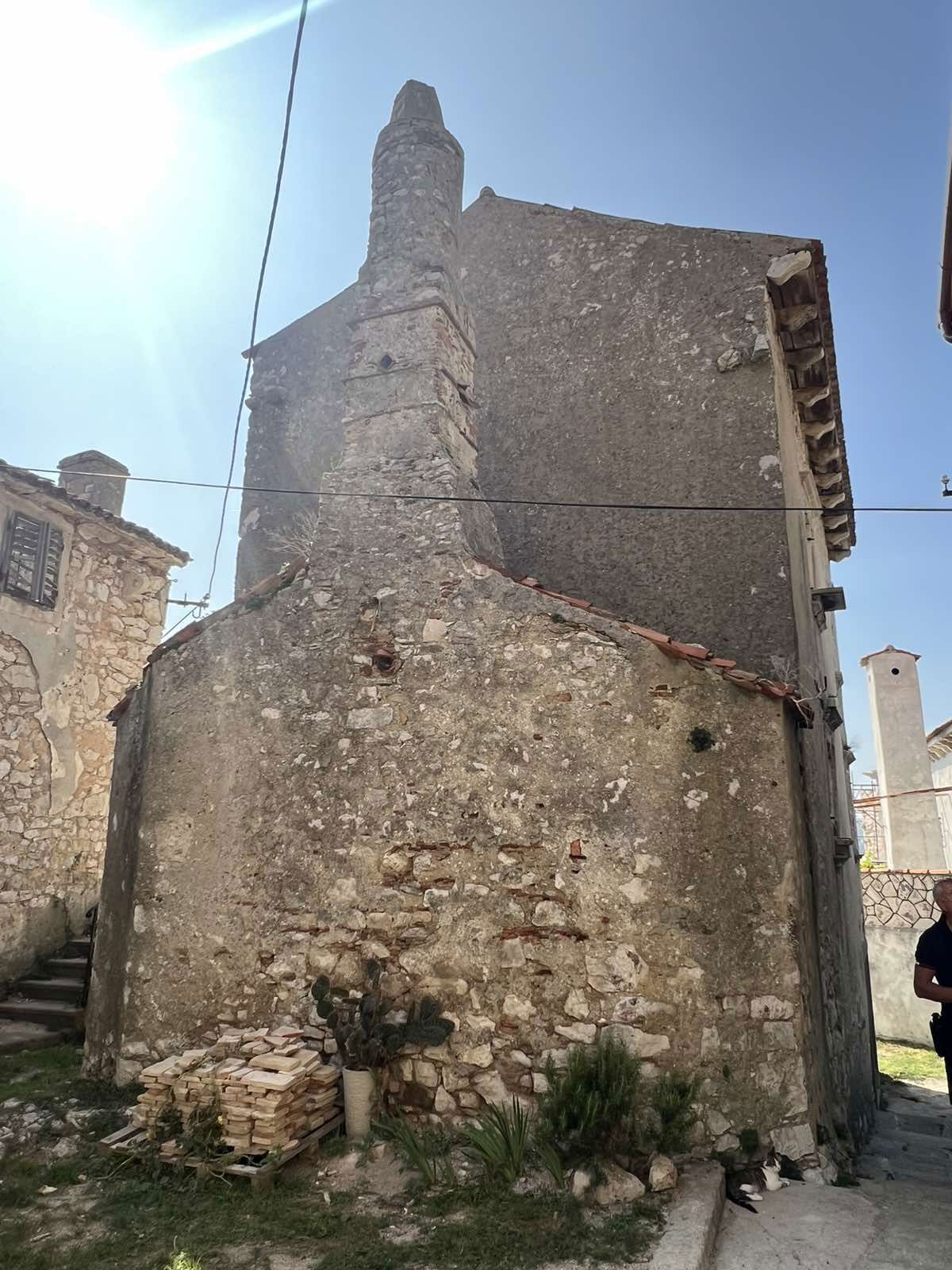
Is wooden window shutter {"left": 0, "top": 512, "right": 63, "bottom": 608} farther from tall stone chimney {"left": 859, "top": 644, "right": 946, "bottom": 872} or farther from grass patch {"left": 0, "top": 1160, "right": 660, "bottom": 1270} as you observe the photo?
tall stone chimney {"left": 859, "top": 644, "right": 946, "bottom": 872}

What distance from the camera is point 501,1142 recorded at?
488cm

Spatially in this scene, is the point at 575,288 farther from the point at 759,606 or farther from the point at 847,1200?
the point at 847,1200

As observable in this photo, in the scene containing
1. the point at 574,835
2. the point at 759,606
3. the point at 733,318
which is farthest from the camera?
the point at 733,318

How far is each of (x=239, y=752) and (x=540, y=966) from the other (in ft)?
8.81

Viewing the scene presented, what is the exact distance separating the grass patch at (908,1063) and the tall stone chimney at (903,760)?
800 cm

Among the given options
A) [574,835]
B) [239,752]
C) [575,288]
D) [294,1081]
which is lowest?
[294,1081]

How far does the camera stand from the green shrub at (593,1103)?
480cm

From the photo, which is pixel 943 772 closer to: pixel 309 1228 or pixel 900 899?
pixel 900 899

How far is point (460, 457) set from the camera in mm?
7090

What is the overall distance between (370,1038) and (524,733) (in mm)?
2139

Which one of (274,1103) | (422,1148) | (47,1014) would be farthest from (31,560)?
(422,1148)

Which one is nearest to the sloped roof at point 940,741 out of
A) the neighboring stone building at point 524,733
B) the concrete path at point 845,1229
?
the neighboring stone building at point 524,733

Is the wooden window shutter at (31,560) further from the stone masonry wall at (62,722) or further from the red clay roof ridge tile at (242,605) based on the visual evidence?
the red clay roof ridge tile at (242,605)

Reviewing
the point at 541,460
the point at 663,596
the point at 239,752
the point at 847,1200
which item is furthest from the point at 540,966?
the point at 541,460
